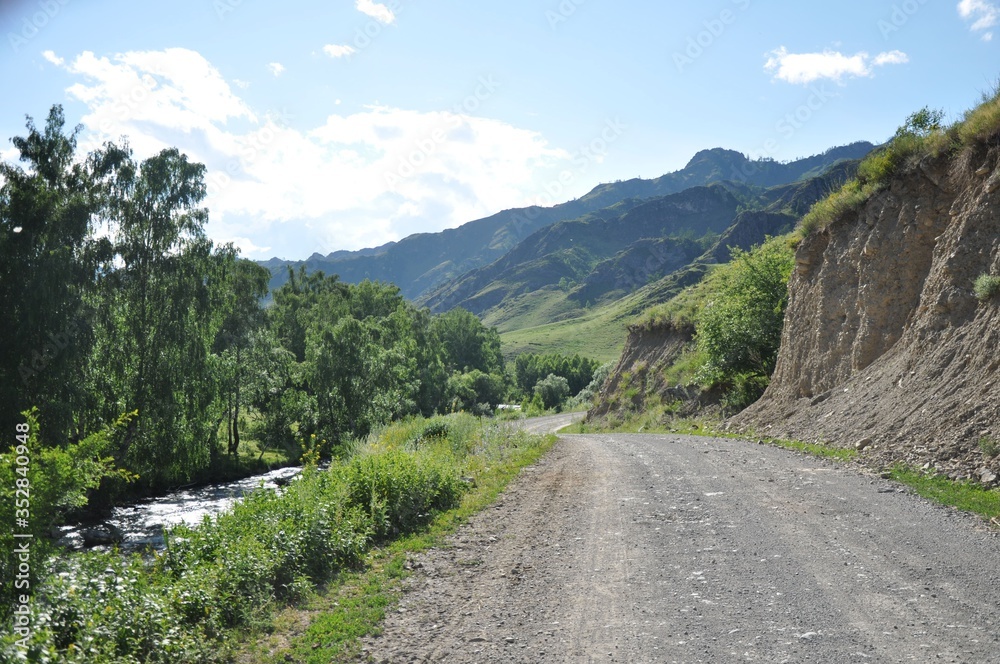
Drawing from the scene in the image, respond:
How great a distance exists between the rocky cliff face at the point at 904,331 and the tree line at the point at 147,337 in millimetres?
14540

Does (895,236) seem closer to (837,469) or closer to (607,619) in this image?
(837,469)

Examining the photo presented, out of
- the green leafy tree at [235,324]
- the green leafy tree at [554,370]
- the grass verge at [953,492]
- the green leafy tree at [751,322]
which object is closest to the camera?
the grass verge at [953,492]

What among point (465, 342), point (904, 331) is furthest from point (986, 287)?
point (465, 342)

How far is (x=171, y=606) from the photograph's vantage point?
20.4ft

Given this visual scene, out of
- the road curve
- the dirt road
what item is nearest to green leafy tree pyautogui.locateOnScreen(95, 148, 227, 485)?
the road curve

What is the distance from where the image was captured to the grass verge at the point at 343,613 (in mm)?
5918

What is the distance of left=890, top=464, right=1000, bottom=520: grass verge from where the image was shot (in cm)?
884

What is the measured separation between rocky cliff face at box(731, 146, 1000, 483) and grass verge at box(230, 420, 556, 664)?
896cm

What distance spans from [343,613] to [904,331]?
16317 mm

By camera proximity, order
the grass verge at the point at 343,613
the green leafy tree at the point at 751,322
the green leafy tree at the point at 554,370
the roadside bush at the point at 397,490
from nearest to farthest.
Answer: the grass verge at the point at 343,613 < the roadside bush at the point at 397,490 < the green leafy tree at the point at 751,322 < the green leafy tree at the point at 554,370

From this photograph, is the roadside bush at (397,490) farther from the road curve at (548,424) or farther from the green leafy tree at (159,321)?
the road curve at (548,424)

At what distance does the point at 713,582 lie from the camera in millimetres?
6930

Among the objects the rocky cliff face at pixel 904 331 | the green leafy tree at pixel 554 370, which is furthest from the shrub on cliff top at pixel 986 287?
the green leafy tree at pixel 554 370

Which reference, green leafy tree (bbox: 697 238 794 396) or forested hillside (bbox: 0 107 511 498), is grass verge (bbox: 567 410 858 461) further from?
forested hillside (bbox: 0 107 511 498)
